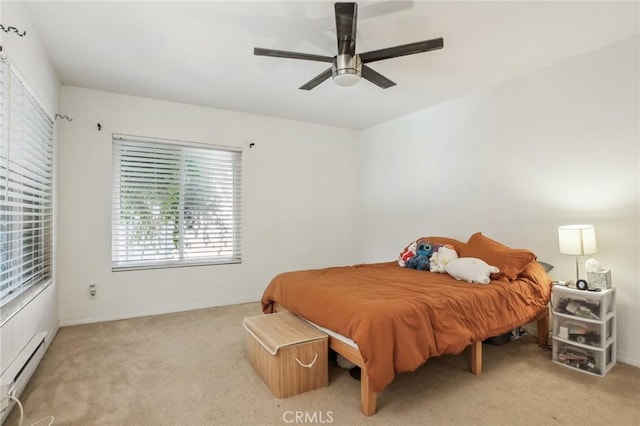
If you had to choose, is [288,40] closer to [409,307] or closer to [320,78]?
[320,78]

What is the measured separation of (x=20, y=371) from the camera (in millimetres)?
2105

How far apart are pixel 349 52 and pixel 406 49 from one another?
1.25ft

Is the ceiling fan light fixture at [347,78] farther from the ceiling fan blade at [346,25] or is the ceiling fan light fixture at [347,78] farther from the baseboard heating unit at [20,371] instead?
the baseboard heating unit at [20,371]

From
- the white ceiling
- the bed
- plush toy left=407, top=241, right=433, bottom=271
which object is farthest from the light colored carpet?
the white ceiling

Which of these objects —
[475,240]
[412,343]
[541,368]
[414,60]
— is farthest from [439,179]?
[412,343]

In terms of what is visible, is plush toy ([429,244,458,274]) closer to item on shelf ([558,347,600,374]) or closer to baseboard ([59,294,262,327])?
item on shelf ([558,347,600,374])

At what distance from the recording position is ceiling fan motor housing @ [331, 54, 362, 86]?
229 centimetres

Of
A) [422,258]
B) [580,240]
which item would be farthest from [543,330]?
[422,258]

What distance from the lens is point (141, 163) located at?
3908mm

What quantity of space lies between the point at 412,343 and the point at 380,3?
6.90ft

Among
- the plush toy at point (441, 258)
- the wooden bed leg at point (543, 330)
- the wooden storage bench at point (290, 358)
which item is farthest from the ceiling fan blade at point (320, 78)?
the wooden bed leg at point (543, 330)

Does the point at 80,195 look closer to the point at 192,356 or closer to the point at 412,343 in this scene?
the point at 192,356

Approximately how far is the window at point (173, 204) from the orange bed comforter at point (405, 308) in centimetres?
159

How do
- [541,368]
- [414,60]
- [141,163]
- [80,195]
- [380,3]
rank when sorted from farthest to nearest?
[141,163] < [80,195] < [414,60] < [541,368] < [380,3]
